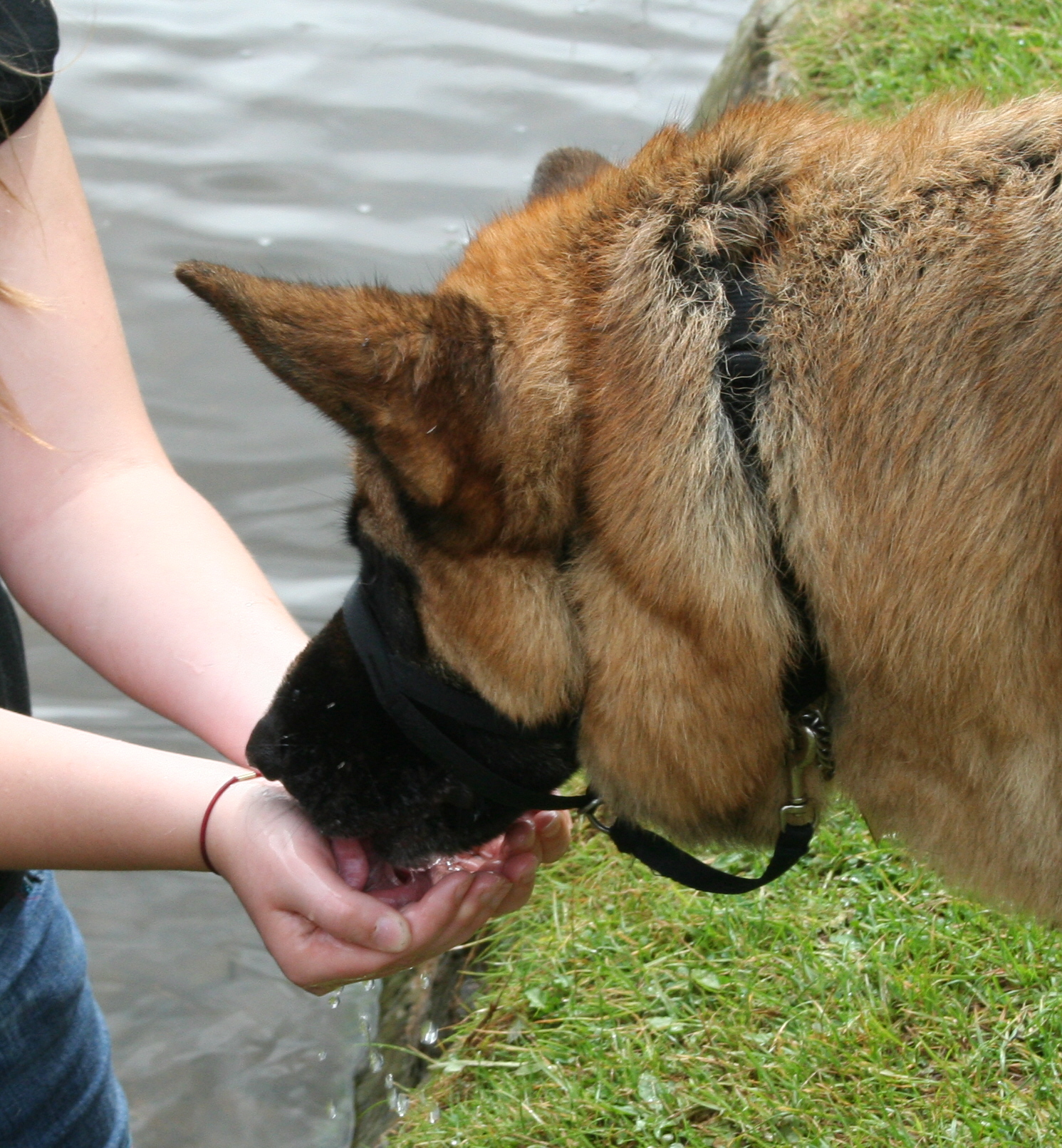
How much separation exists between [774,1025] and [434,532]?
5.19 feet

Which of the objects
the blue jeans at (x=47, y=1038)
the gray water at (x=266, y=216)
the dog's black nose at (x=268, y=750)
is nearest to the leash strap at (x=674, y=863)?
the dog's black nose at (x=268, y=750)

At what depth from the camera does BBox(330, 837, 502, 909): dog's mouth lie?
2.18 meters

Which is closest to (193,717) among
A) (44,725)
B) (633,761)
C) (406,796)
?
(44,725)

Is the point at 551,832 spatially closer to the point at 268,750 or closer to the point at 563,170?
the point at 268,750

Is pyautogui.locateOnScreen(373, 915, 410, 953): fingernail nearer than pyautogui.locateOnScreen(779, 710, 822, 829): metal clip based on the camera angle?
No

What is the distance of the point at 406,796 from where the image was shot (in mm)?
2172

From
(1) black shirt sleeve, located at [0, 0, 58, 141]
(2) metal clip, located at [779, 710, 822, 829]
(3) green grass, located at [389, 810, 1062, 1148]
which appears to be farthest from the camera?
(3) green grass, located at [389, 810, 1062, 1148]

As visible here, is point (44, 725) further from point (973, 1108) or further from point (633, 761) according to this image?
point (973, 1108)

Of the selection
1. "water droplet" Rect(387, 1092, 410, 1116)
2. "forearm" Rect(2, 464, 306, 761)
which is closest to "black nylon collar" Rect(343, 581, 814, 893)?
"forearm" Rect(2, 464, 306, 761)

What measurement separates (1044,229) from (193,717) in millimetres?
1649

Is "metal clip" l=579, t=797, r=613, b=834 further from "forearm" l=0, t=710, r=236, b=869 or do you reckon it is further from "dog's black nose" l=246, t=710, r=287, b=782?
"forearm" l=0, t=710, r=236, b=869

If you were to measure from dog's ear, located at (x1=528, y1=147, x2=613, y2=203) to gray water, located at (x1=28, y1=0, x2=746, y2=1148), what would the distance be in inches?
21.9

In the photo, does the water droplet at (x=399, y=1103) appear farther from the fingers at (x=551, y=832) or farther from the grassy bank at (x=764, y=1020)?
the fingers at (x=551, y=832)

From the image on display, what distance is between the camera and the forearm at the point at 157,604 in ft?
7.86
